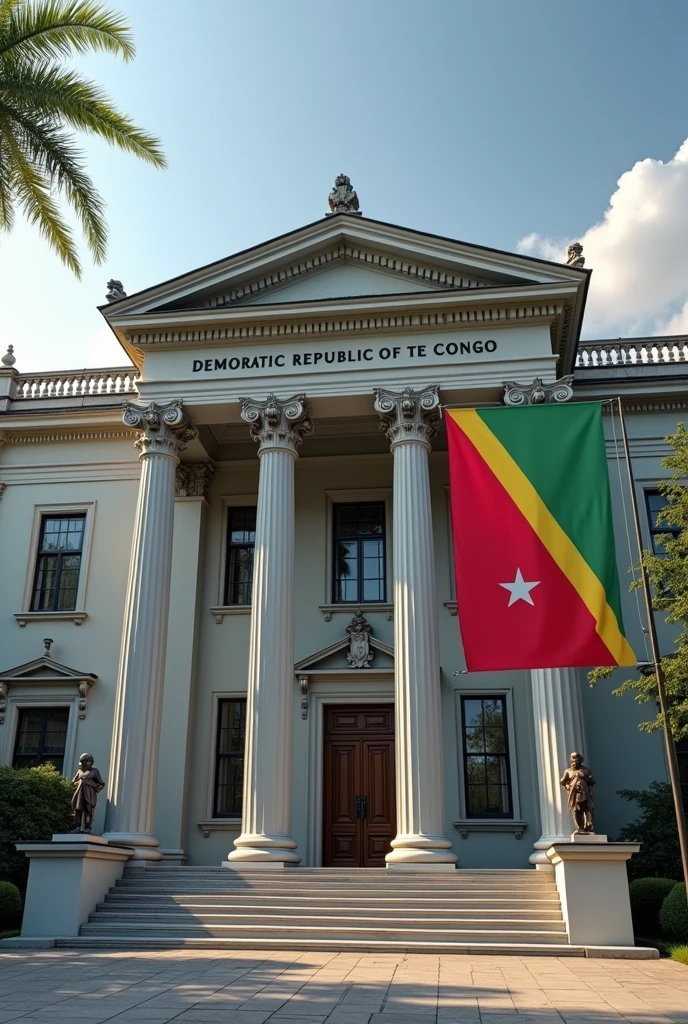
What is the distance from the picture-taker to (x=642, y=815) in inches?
665

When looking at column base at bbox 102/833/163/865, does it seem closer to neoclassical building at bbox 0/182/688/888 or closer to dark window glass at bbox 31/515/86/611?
neoclassical building at bbox 0/182/688/888

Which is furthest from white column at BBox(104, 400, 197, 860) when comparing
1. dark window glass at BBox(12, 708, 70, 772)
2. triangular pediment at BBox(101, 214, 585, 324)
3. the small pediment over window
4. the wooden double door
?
dark window glass at BBox(12, 708, 70, 772)

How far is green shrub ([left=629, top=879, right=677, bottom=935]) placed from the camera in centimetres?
1392

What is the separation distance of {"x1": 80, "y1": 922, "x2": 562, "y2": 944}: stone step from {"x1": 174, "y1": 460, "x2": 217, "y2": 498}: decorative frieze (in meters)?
10.4

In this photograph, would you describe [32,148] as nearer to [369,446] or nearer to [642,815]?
[369,446]

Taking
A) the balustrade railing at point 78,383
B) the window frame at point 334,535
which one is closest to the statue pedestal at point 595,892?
the window frame at point 334,535

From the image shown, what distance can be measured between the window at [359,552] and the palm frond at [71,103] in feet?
29.4

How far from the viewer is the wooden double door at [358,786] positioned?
18.6 m

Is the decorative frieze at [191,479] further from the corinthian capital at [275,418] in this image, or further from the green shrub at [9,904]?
the green shrub at [9,904]

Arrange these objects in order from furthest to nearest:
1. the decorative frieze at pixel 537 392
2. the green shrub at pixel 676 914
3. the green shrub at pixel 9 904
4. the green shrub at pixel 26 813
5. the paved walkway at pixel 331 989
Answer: the decorative frieze at pixel 537 392
the green shrub at pixel 26 813
the green shrub at pixel 9 904
the green shrub at pixel 676 914
the paved walkway at pixel 331 989

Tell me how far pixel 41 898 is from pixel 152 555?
256 inches

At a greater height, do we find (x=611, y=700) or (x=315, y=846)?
(x=611, y=700)

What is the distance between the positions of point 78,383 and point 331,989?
1816 centimetres

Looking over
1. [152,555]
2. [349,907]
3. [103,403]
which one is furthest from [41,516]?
[349,907]
